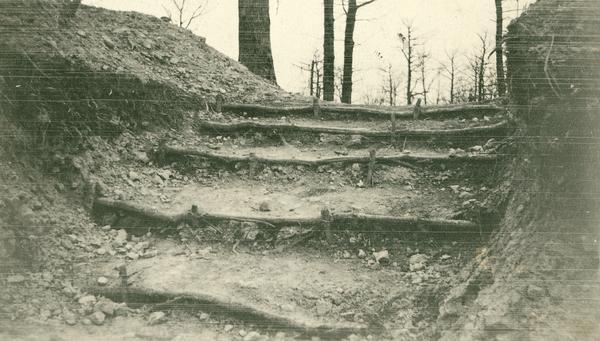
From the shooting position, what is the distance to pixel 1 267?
Result: 3811 mm

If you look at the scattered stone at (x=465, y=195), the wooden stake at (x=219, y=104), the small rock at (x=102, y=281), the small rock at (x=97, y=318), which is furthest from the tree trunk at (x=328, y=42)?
the small rock at (x=97, y=318)

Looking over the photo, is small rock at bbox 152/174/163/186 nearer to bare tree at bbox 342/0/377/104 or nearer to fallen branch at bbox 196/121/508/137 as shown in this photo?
fallen branch at bbox 196/121/508/137

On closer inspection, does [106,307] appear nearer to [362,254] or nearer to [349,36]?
[362,254]

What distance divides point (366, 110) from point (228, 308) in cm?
456

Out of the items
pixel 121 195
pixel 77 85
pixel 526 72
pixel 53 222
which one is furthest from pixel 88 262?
pixel 526 72

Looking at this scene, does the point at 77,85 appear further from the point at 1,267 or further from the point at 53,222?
the point at 1,267

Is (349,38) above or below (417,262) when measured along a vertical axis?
above

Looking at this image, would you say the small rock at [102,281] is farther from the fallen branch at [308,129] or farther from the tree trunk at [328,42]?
the tree trunk at [328,42]

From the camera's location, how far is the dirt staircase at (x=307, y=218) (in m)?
3.98

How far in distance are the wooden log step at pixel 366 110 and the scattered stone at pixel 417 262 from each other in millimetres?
3318

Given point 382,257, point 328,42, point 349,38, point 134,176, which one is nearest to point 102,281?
point 134,176

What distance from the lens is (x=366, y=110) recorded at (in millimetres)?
7547

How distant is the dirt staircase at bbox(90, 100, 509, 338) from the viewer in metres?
3.98

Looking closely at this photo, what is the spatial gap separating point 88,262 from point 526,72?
4.32 meters
